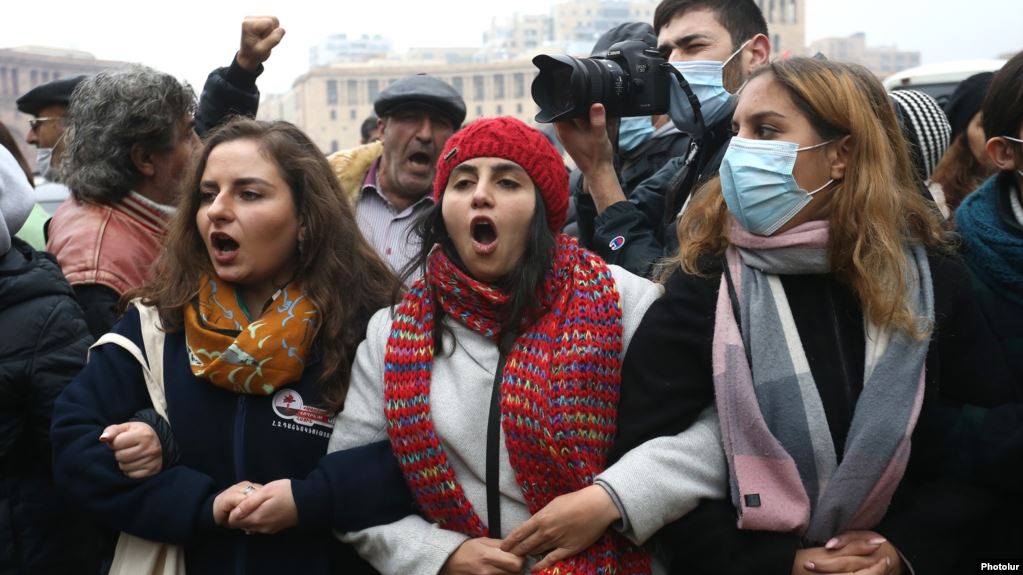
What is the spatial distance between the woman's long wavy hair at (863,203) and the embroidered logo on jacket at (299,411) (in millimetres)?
1012

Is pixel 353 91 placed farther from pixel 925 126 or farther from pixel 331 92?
pixel 925 126

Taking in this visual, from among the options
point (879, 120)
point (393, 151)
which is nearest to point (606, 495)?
point (879, 120)

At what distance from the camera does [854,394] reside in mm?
2377

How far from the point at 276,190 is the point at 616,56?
1145 mm

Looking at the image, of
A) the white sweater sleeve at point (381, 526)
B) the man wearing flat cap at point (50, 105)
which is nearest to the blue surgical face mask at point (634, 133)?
the white sweater sleeve at point (381, 526)

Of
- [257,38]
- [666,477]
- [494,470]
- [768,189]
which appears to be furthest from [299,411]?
[257,38]

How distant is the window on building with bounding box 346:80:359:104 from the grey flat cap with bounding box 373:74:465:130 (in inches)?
4063

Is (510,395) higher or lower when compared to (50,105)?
lower

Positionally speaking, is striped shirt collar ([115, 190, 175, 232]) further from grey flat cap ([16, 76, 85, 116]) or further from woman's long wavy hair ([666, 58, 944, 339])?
grey flat cap ([16, 76, 85, 116])

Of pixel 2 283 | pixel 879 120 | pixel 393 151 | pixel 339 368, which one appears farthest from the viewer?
pixel 393 151

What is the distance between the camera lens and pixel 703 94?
342 centimetres

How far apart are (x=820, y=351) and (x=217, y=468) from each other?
1.58m

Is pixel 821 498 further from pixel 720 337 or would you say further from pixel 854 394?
pixel 720 337

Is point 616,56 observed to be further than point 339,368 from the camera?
Yes
